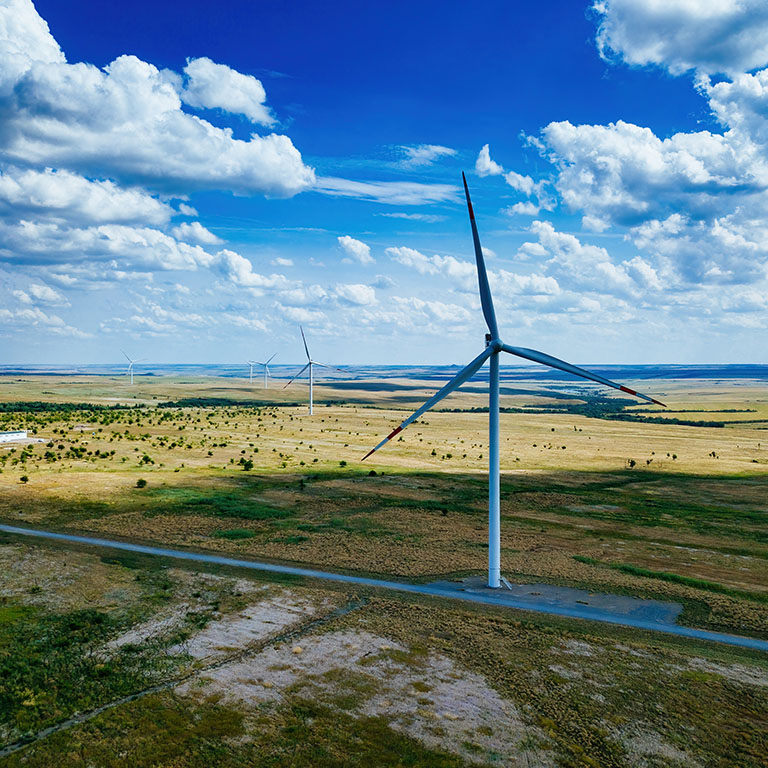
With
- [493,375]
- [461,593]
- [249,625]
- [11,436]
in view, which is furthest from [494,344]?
[11,436]

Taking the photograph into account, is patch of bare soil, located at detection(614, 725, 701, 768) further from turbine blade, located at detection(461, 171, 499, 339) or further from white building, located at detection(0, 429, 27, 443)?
white building, located at detection(0, 429, 27, 443)

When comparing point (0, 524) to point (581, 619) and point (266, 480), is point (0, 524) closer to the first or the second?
point (266, 480)

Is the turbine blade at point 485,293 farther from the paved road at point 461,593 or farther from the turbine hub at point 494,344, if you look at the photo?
the paved road at point 461,593

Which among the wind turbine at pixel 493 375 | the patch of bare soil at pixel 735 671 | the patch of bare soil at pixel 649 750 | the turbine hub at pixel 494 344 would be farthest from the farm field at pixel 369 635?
the turbine hub at pixel 494 344

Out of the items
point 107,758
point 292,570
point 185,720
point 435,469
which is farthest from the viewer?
point 435,469

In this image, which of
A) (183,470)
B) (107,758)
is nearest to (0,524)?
(183,470)

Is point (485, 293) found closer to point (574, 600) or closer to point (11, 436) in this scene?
point (574, 600)
